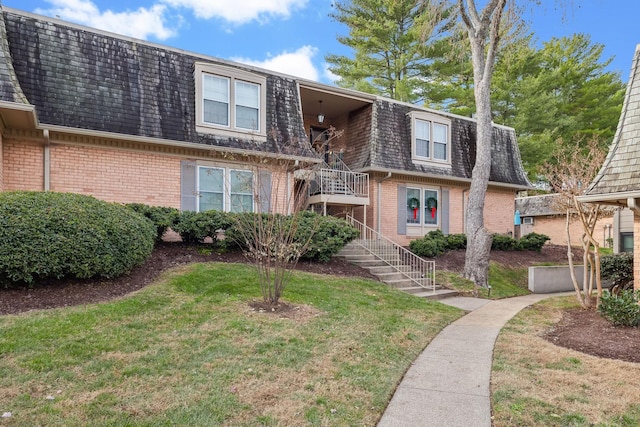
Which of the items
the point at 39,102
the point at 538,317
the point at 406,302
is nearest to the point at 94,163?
the point at 39,102

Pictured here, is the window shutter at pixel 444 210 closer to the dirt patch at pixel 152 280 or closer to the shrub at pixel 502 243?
the shrub at pixel 502 243

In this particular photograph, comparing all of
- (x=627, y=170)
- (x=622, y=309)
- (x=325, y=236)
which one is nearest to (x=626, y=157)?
(x=627, y=170)

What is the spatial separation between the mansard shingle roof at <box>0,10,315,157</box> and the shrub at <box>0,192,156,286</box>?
3252 millimetres

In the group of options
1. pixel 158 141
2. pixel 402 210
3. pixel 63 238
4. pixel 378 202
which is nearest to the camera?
pixel 63 238

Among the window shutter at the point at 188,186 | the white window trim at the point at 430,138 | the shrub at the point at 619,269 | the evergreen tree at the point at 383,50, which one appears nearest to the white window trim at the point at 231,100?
the window shutter at the point at 188,186

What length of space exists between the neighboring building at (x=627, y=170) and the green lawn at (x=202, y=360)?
14.1 ft

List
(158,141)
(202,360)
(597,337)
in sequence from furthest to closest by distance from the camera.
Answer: (158,141)
(597,337)
(202,360)

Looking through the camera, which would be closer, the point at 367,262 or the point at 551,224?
the point at 367,262

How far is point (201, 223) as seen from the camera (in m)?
10.8

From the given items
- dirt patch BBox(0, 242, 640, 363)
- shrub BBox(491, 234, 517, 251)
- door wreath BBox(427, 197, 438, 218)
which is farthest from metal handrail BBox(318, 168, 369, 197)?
shrub BBox(491, 234, 517, 251)

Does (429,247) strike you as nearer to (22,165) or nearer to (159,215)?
(159,215)

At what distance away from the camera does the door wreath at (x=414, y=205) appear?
1703 cm

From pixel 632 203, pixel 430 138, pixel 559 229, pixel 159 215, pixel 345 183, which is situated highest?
pixel 430 138

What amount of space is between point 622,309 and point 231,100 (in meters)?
10.8
